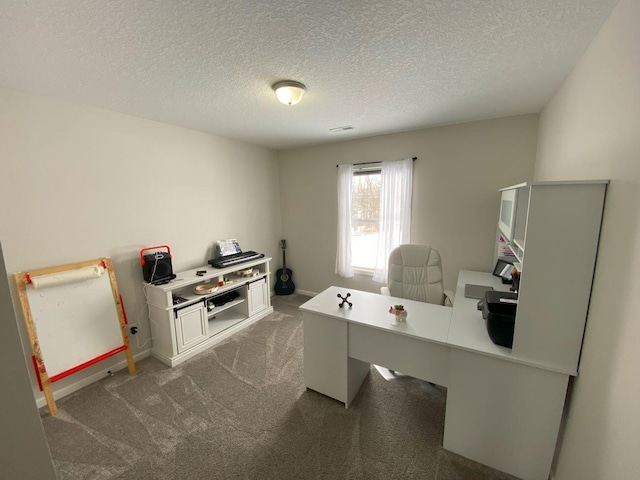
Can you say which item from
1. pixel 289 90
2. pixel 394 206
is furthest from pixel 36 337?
pixel 394 206

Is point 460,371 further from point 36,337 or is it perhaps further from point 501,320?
point 36,337

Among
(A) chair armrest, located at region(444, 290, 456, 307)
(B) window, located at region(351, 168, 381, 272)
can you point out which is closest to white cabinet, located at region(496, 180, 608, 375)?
(A) chair armrest, located at region(444, 290, 456, 307)

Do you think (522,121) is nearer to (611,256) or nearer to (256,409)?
(611,256)

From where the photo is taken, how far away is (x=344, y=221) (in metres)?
3.73

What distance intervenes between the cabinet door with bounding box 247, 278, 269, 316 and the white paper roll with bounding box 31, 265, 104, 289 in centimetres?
154

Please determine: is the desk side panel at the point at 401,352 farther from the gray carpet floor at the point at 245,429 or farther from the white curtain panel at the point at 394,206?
the white curtain panel at the point at 394,206

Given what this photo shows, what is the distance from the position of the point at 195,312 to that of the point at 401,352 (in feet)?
6.91

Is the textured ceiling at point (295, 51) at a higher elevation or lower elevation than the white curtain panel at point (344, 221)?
higher

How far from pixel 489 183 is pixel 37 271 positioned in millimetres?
4242

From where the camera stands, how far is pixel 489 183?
2.81m

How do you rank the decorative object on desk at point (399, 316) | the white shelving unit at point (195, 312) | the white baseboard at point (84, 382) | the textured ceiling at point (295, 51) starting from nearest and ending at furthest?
the textured ceiling at point (295, 51)
the decorative object on desk at point (399, 316)
the white baseboard at point (84, 382)
the white shelving unit at point (195, 312)

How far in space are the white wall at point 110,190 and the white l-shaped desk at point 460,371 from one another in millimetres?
1897

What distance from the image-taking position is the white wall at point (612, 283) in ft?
3.05

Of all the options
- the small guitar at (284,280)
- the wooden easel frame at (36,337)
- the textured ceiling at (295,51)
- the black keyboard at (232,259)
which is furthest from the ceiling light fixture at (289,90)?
the small guitar at (284,280)
